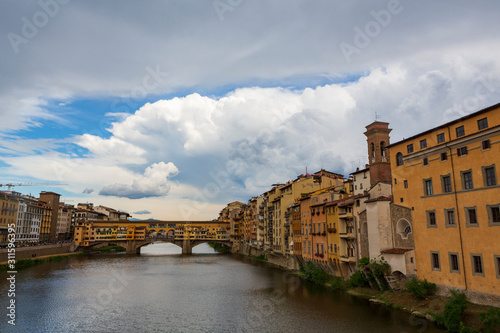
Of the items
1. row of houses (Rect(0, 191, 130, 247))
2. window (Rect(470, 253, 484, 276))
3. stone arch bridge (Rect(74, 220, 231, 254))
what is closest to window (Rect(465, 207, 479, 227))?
window (Rect(470, 253, 484, 276))

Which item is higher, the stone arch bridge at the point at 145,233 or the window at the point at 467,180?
the window at the point at 467,180

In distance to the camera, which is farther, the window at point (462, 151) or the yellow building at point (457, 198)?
the window at point (462, 151)

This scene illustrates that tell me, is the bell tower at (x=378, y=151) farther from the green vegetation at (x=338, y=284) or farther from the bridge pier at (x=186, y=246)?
the bridge pier at (x=186, y=246)

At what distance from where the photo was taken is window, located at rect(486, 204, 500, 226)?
25.1m

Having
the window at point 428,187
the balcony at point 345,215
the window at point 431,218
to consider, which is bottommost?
the window at point 431,218

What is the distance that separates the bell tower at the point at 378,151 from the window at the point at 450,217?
12506mm

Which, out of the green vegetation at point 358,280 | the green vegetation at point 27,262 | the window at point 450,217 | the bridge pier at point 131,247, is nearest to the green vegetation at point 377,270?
the green vegetation at point 358,280

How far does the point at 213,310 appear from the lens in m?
34.2

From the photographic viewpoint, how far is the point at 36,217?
98.9 meters

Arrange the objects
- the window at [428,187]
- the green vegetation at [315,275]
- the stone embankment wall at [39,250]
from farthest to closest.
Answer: the stone embankment wall at [39,250] < the green vegetation at [315,275] < the window at [428,187]

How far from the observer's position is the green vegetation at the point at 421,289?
30.2 m

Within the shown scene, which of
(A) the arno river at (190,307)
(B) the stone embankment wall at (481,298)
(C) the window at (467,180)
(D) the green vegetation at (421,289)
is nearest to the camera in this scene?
(B) the stone embankment wall at (481,298)

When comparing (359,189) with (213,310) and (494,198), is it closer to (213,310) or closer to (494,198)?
(494,198)

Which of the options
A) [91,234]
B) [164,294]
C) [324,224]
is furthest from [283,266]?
[91,234]
